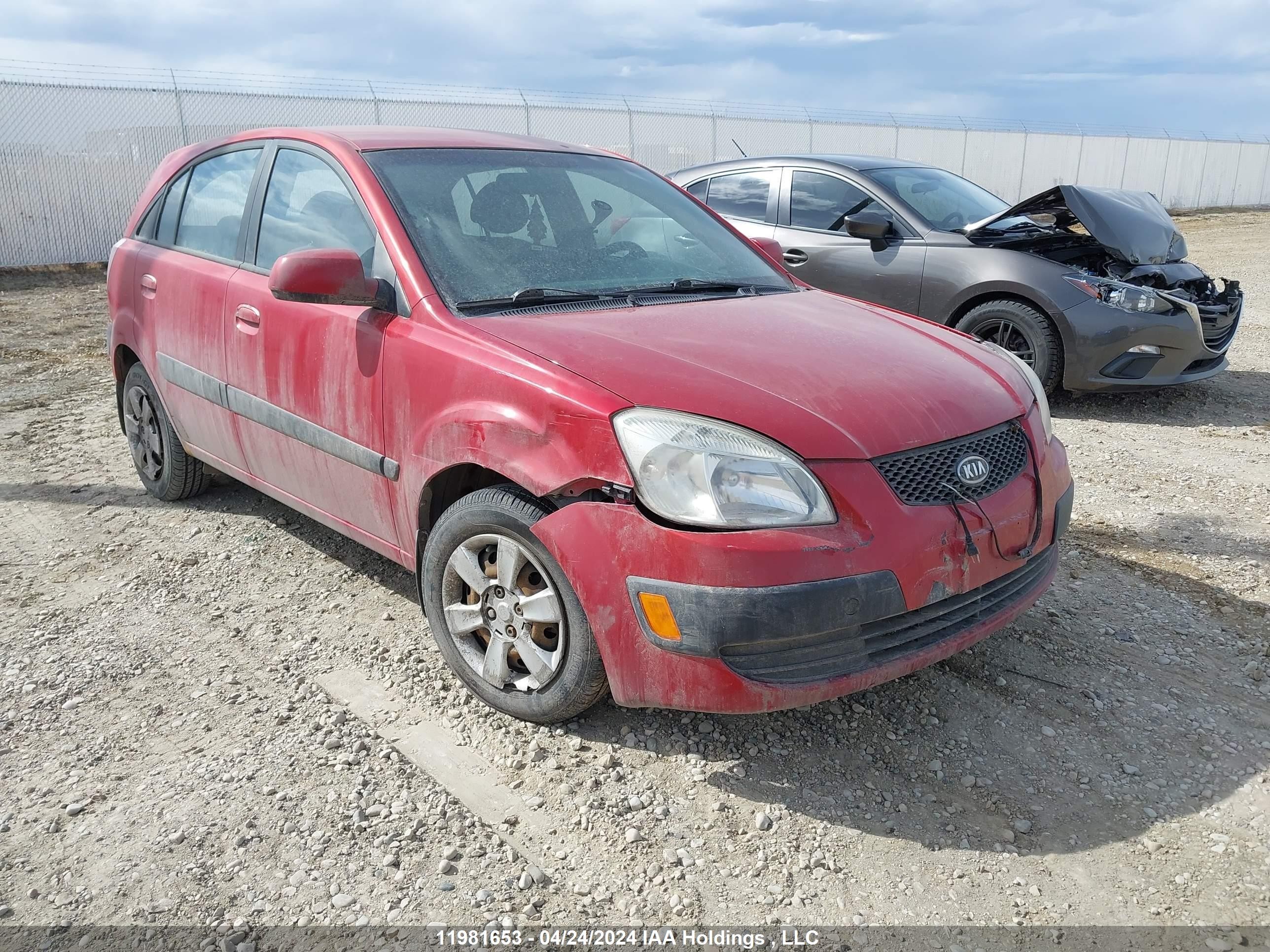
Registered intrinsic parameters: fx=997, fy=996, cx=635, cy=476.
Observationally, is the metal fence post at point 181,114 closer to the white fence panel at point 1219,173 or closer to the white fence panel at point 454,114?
the white fence panel at point 454,114

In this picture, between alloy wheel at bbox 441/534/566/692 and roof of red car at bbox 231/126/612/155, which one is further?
roof of red car at bbox 231/126/612/155

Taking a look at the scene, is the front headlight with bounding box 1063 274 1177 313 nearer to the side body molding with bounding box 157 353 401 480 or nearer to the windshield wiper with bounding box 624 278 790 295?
the windshield wiper with bounding box 624 278 790 295

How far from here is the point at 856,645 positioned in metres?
2.47

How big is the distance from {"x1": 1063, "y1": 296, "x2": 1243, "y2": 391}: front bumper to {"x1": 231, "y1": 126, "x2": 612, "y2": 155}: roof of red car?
361 cm

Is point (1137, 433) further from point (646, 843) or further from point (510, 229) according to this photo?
point (646, 843)

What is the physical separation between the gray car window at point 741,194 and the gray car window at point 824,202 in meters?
0.24

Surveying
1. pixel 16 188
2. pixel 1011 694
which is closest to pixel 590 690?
pixel 1011 694

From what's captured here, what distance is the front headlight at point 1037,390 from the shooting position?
3064mm

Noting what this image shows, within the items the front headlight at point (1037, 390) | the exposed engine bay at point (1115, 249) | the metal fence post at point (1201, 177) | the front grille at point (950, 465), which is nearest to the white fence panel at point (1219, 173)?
the metal fence post at point (1201, 177)

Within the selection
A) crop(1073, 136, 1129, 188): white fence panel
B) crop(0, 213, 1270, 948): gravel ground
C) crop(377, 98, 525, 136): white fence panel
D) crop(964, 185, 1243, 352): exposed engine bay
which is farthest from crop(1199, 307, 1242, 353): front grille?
crop(1073, 136, 1129, 188): white fence panel

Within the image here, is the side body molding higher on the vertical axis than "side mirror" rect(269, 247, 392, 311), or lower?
lower

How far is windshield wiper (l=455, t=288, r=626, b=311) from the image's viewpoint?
2973mm

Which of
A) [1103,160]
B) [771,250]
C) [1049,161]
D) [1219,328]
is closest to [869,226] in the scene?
[1219,328]

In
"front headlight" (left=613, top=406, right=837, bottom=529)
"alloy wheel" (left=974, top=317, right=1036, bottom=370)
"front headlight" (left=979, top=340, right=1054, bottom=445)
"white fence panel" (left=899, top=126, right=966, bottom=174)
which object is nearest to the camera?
"front headlight" (left=613, top=406, right=837, bottom=529)
